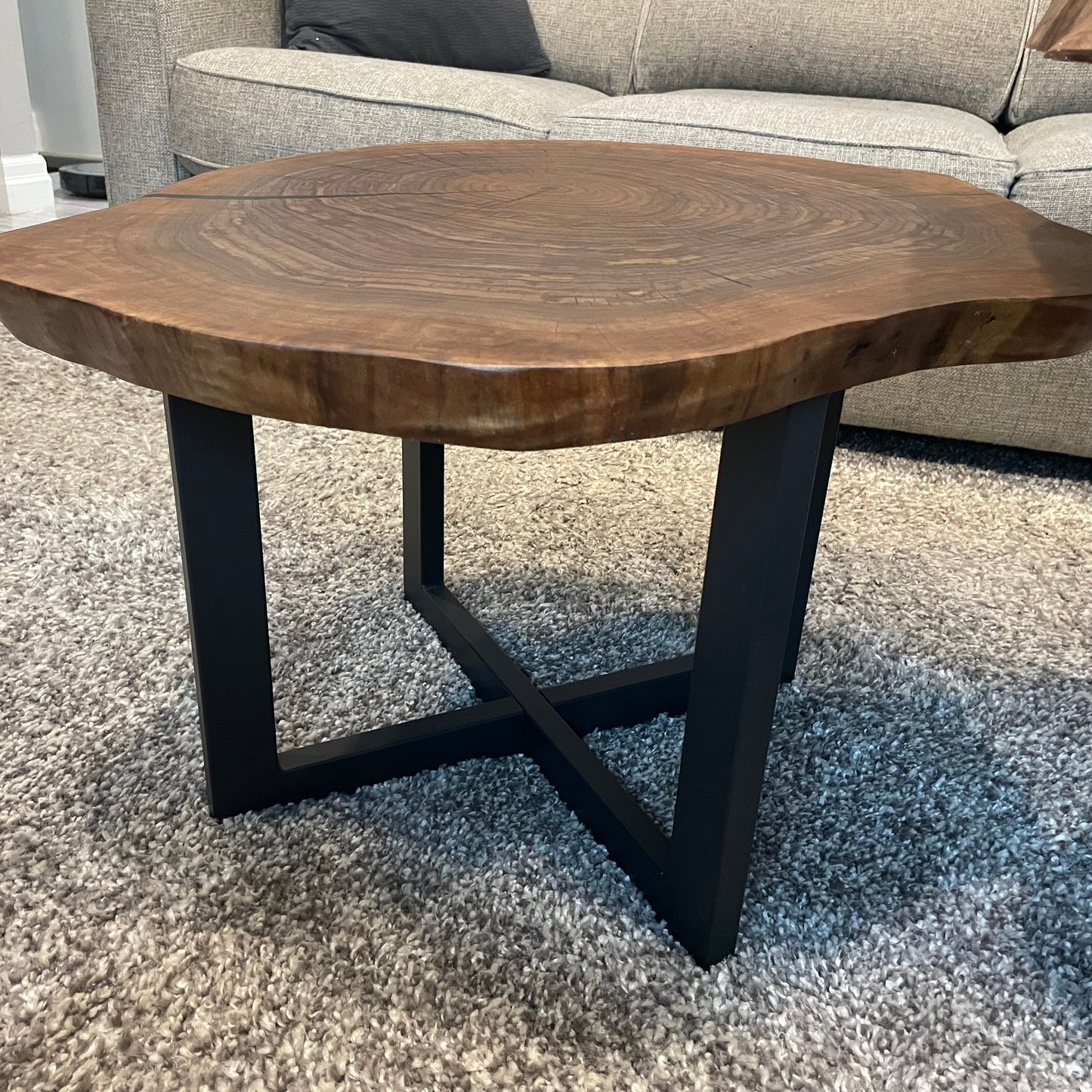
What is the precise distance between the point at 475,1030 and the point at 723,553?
346 mm

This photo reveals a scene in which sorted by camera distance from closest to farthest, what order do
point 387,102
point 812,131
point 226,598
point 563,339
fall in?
point 563,339, point 226,598, point 812,131, point 387,102

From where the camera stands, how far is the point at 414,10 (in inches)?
78.4

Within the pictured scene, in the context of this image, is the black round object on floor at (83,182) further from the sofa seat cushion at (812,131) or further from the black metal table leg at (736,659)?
the black metal table leg at (736,659)

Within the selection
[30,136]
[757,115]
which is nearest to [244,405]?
[757,115]

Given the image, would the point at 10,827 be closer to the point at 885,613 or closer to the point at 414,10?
the point at 885,613

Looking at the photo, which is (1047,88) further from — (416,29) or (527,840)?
(527,840)

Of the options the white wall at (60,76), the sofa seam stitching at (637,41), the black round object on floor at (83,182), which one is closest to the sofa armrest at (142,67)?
the sofa seam stitching at (637,41)

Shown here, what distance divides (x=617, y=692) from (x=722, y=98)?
3.70 ft

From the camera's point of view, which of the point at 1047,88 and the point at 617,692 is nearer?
the point at 617,692

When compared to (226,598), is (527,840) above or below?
below

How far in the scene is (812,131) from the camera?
1.49m

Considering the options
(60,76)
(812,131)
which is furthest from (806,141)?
(60,76)

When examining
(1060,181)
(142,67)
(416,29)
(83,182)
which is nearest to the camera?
(1060,181)

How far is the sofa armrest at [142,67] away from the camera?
179 centimetres
